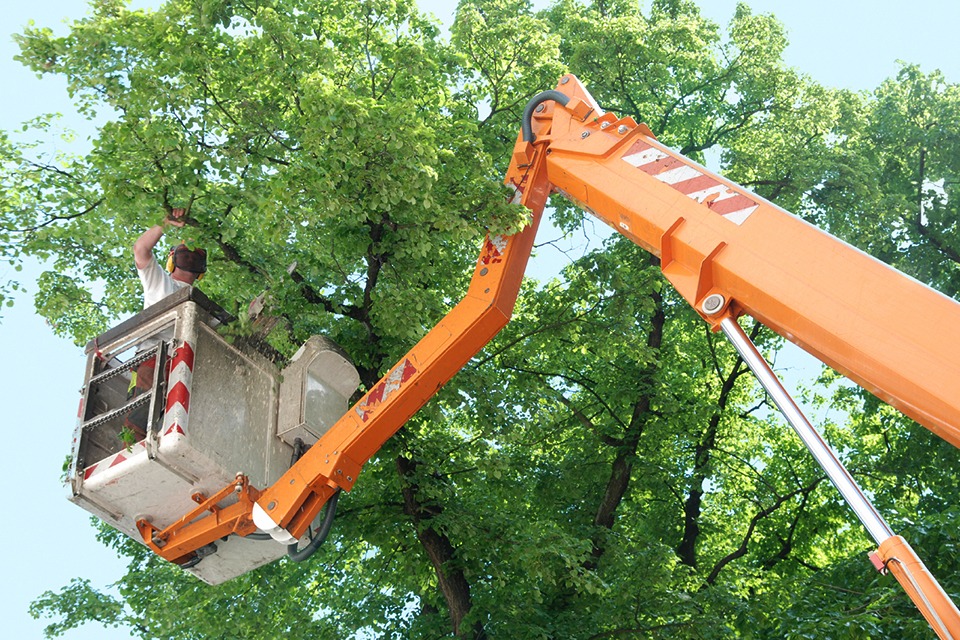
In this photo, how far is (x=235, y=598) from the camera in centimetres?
1244

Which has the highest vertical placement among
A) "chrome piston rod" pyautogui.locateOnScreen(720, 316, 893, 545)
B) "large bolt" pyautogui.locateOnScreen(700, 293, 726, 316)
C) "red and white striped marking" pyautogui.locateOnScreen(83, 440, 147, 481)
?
"red and white striped marking" pyautogui.locateOnScreen(83, 440, 147, 481)

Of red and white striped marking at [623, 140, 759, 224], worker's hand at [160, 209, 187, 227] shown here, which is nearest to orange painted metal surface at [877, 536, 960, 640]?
red and white striped marking at [623, 140, 759, 224]

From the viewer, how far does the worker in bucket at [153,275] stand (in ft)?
24.9

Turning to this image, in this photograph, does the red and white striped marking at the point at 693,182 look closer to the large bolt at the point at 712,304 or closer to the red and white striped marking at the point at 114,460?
the large bolt at the point at 712,304

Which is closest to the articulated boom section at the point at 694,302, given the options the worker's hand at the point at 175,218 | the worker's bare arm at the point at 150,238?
the worker's bare arm at the point at 150,238

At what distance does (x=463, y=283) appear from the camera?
39.2 ft

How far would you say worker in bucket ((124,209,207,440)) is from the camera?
24.9ft

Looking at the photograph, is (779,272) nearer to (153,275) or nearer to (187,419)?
(187,419)

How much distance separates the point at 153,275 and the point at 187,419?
64.7 inches

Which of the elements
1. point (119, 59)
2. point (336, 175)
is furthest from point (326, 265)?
point (119, 59)

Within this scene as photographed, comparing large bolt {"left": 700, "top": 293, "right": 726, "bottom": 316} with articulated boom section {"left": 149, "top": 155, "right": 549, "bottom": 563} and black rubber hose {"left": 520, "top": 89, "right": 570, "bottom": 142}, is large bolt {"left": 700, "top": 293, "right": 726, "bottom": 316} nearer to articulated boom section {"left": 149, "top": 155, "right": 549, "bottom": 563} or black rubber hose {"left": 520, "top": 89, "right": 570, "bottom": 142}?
articulated boom section {"left": 149, "top": 155, "right": 549, "bottom": 563}

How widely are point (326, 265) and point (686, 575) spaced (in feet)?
18.8

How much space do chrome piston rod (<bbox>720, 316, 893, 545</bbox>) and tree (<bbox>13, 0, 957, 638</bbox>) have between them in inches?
121

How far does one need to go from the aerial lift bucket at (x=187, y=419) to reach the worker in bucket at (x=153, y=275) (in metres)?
0.02
